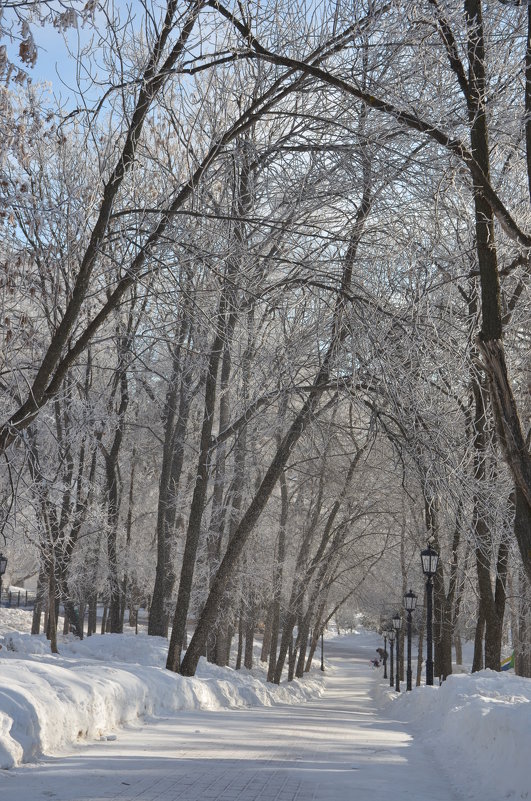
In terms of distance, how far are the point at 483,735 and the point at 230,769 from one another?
281 cm

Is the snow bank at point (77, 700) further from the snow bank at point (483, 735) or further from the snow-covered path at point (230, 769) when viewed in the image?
the snow bank at point (483, 735)

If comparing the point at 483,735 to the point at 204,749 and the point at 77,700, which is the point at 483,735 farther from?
the point at 77,700

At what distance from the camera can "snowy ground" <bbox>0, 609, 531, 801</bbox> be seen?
5.66 meters

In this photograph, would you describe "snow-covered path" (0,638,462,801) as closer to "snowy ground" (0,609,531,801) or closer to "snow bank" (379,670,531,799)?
"snowy ground" (0,609,531,801)

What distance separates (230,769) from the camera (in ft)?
21.6

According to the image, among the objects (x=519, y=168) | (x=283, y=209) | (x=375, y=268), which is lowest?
(x=375, y=268)

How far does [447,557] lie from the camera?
28109 millimetres

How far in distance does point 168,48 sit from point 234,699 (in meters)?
10.9

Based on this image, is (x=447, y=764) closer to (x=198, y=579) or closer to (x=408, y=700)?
(x=408, y=700)

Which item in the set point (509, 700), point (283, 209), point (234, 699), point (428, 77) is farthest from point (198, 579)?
point (428, 77)

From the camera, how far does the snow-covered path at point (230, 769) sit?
213 inches

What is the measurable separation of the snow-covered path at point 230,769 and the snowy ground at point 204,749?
0.04ft

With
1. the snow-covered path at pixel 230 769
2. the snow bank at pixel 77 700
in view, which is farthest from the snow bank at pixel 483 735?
the snow bank at pixel 77 700

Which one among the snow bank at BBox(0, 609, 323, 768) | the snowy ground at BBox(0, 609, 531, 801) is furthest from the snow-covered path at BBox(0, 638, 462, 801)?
the snow bank at BBox(0, 609, 323, 768)
